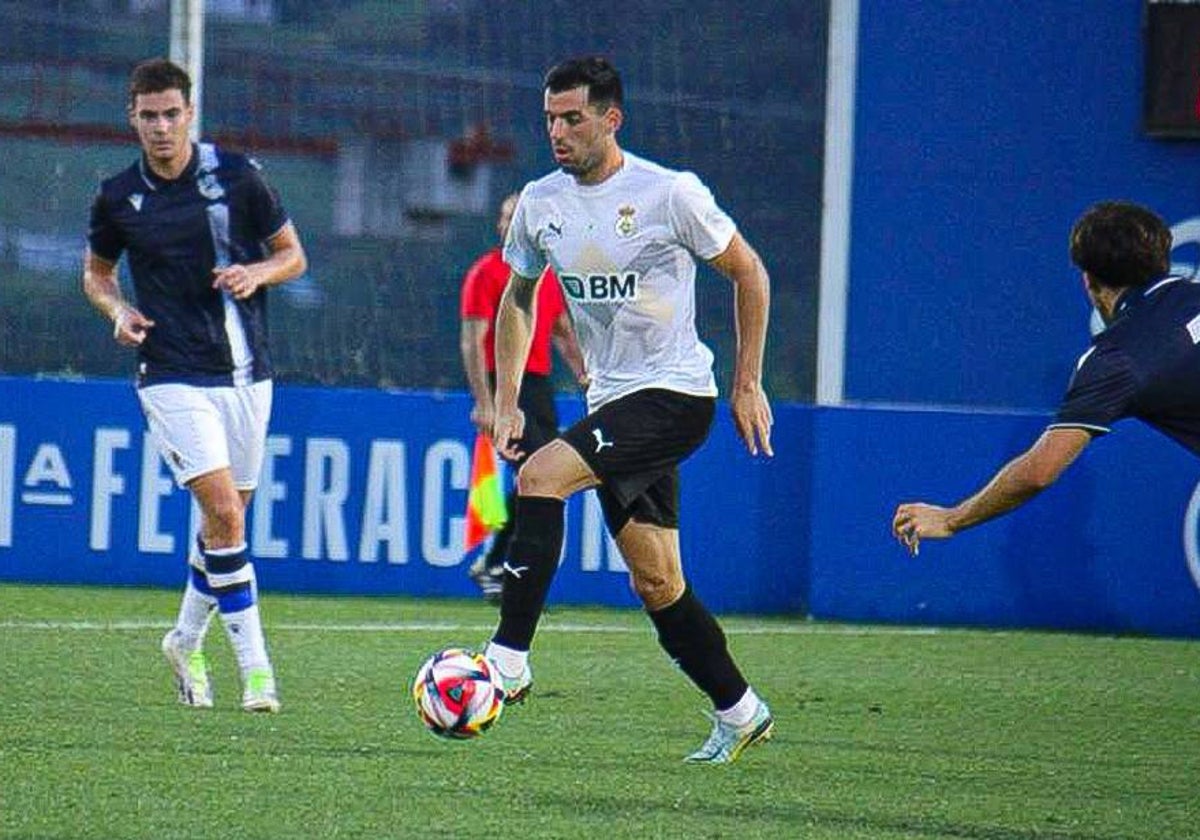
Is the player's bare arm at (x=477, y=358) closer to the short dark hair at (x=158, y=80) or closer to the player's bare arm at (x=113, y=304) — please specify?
the player's bare arm at (x=113, y=304)

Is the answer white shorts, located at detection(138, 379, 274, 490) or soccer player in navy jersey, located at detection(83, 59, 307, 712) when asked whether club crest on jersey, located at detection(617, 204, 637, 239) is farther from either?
white shorts, located at detection(138, 379, 274, 490)

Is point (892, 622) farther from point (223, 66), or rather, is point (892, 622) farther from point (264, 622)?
point (223, 66)

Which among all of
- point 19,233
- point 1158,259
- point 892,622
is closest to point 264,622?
point 892,622

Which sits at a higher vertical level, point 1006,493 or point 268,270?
point 268,270

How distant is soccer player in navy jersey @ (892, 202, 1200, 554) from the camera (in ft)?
20.6

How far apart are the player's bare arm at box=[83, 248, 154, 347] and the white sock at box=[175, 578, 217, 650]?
843mm

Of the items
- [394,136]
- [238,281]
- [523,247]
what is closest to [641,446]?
[523,247]

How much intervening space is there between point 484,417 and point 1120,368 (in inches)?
257

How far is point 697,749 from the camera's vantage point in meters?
8.25

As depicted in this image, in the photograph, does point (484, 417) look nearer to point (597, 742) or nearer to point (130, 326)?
point (130, 326)

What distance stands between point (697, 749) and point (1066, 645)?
175 inches

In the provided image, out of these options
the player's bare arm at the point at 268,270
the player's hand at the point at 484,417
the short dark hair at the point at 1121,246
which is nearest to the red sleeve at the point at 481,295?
the player's hand at the point at 484,417

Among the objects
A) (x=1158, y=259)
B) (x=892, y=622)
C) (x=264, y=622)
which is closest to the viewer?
(x=1158, y=259)

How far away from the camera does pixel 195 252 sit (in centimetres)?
893
